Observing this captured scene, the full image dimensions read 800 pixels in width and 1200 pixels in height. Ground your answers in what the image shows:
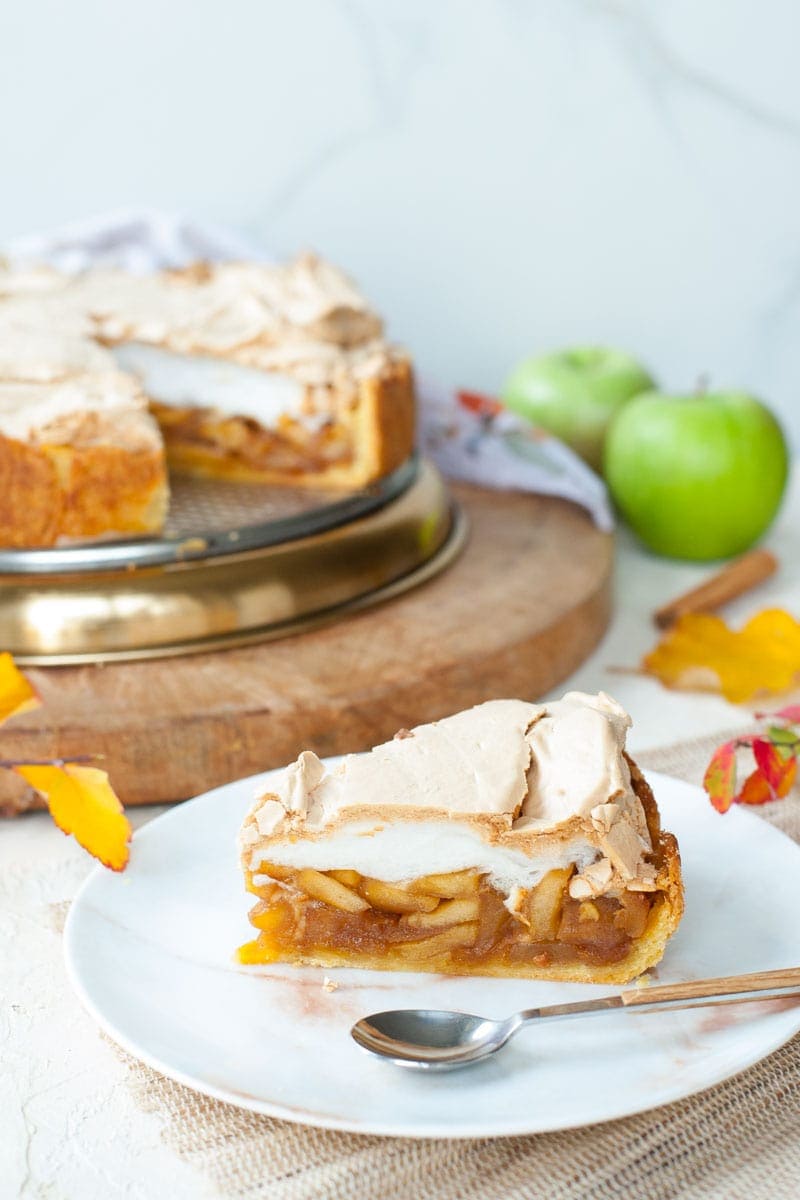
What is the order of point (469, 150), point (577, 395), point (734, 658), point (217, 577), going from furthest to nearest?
point (469, 150) → point (577, 395) → point (734, 658) → point (217, 577)

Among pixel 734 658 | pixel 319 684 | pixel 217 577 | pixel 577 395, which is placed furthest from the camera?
pixel 577 395

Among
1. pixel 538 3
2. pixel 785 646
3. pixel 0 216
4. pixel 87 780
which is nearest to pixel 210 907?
pixel 87 780

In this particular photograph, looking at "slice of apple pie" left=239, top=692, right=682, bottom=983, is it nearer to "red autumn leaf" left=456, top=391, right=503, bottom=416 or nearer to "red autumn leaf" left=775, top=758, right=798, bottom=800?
"red autumn leaf" left=775, top=758, right=798, bottom=800

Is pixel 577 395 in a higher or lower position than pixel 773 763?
lower

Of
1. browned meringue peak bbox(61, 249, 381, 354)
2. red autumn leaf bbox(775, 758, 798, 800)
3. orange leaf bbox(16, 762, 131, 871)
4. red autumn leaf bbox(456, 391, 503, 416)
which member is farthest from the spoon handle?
red autumn leaf bbox(456, 391, 503, 416)

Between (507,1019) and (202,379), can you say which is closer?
(507,1019)

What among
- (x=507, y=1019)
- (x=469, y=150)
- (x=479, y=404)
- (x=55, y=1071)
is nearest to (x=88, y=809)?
(x=55, y=1071)

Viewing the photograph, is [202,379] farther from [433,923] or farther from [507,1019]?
[507,1019]
